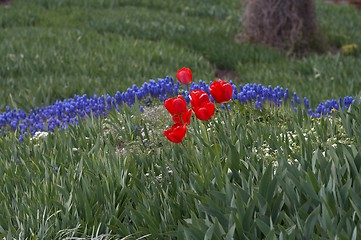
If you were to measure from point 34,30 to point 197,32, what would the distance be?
8.20 feet

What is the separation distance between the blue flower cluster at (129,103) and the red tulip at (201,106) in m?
1.33

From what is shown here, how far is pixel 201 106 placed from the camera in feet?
10.2

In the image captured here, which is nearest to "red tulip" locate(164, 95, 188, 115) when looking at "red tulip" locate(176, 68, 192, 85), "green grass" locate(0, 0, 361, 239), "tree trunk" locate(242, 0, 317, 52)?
"green grass" locate(0, 0, 361, 239)

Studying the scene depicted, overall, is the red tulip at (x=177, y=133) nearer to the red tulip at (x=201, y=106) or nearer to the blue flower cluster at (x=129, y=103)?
the red tulip at (x=201, y=106)

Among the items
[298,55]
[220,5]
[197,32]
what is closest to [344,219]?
[298,55]

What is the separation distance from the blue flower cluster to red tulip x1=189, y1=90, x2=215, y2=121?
52.4 inches

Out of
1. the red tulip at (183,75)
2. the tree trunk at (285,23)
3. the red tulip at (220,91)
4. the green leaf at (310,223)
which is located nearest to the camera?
the green leaf at (310,223)

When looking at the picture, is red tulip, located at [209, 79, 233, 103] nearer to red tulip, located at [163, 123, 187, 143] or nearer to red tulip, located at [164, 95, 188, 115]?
red tulip, located at [164, 95, 188, 115]

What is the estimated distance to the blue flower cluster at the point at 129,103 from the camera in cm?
454

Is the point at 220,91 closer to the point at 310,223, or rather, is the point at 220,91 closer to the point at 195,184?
the point at 195,184

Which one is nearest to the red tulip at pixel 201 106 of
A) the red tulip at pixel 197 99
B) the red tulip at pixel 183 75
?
the red tulip at pixel 197 99

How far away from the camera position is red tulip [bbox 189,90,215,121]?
3.03 metres

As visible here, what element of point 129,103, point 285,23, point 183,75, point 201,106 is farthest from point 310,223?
point 285,23

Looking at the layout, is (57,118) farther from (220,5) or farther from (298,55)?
(220,5)
